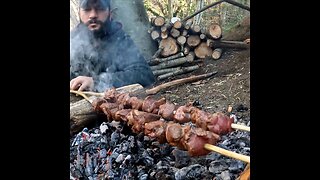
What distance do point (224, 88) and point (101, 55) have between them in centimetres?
93

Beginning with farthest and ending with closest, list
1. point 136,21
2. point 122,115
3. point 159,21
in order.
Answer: point 122,115 → point 136,21 → point 159,21

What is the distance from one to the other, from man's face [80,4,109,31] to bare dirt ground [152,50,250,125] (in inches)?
29.9

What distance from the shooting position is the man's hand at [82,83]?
378 cm

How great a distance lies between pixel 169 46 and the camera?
3.57 metres

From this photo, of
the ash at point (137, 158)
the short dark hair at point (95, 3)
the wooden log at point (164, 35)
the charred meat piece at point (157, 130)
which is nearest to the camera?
the ash at point (137, 158)

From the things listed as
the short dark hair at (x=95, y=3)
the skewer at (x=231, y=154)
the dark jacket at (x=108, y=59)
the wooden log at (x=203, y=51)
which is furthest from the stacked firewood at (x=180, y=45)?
the skewer at (x=231, y=154)

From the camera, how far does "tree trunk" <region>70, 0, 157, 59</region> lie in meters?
3.60

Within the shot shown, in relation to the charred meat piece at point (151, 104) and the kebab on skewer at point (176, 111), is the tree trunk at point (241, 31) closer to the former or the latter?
the kebab on skewer at point (176, 111)

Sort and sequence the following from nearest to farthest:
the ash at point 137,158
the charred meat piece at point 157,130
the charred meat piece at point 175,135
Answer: the ash at point 137,158, the charred meat piece at point 175,135, the charred meat piece at point 157,130

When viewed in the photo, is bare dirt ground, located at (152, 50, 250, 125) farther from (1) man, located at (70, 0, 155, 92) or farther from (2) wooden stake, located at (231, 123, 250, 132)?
(1) man, located at (70, 0, 155, 92)

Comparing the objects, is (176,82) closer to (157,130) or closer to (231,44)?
(157,130)

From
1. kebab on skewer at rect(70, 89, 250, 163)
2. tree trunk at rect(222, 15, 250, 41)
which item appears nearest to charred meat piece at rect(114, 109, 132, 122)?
kebab on skewer at rect(70, 89, 250, 163)

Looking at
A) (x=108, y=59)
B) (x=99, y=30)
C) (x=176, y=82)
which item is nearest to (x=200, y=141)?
(x=176, y=82)

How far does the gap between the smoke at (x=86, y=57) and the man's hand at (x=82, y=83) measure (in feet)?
0.09
